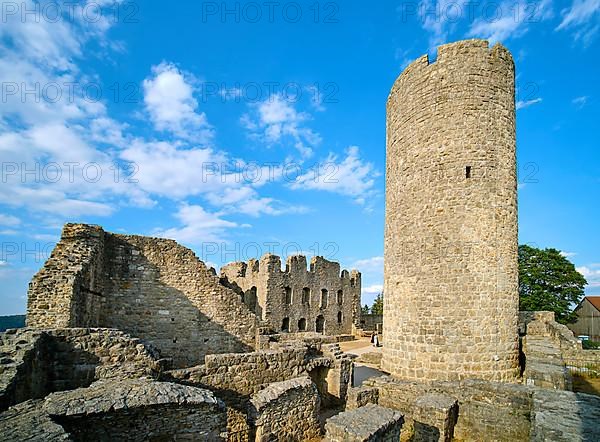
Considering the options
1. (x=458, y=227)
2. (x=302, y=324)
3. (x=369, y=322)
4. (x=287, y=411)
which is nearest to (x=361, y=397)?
(x=287, y=411)

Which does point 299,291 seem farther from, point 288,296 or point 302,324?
point 302,324

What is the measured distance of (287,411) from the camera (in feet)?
23.7

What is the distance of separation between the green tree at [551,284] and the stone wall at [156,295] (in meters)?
29.9

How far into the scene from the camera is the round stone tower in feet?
29.1

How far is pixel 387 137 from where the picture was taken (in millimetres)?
11719

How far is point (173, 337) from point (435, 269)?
344 inches

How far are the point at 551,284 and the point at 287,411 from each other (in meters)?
33.6

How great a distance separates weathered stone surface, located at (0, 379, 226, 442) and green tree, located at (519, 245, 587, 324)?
34.5 metres

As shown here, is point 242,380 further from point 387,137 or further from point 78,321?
point 387,137

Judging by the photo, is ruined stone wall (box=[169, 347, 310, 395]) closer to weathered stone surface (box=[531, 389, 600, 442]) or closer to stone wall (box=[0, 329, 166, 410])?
stone wall (box=[0, 329, 166, 410])

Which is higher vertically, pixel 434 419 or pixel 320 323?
pixel 434 419

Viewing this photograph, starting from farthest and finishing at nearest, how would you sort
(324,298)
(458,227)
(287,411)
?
(324,298) → (458,227) → (287,411)

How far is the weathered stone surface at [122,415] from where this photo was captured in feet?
12.9

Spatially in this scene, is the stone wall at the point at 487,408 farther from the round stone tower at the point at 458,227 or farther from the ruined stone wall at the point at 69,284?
the ruined stone wall at the point at 69,284
